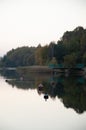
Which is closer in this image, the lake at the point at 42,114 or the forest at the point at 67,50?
the lake at the point at 42,114

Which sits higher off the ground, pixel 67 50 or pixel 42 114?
pixel 67 50

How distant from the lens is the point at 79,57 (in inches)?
2579

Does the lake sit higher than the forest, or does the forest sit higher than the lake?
the forest

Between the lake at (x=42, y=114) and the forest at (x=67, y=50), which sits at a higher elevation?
the forest at (x=67, y=50)

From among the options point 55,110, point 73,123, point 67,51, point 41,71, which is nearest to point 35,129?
point 73,123

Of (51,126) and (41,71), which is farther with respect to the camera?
(41,71)

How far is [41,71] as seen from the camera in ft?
251

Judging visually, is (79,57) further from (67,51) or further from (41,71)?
(41,71)

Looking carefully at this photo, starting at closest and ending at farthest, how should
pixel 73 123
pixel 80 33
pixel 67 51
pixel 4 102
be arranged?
pixel 73 123 → pixel 4 102 → pixel 67 51 → pixel 80 33

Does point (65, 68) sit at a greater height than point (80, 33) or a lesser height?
lesser

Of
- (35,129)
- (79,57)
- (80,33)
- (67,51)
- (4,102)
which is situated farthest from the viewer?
(80,33)

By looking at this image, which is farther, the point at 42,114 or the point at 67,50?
the point at 67,50

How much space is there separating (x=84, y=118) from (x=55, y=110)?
344cm

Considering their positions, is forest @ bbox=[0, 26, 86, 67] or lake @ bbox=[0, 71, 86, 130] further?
forest @ bbox=[0, 26, 86, 67]
